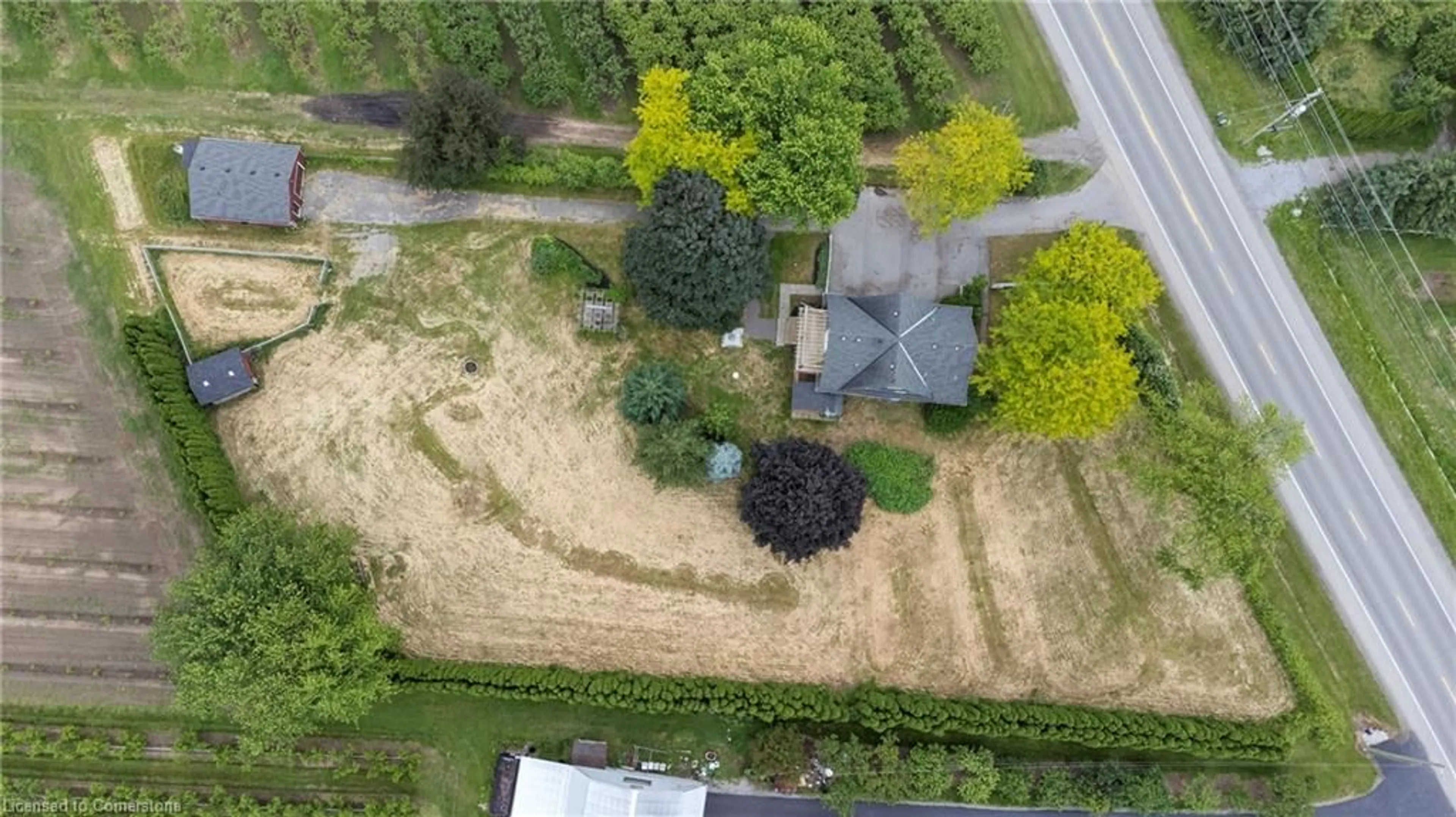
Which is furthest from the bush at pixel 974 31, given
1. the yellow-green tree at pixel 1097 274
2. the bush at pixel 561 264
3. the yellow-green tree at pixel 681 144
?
the bush at pixel 561 264

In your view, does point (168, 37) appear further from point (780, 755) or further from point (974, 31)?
point (780, 755)

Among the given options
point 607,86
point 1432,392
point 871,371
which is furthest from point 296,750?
point 1432,392

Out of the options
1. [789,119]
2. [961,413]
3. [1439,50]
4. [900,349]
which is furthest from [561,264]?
[1439,50]

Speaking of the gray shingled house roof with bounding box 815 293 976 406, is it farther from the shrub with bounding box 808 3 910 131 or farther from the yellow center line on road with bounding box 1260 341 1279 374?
the yellow center line on road with bounding box 1260 341 1279 374

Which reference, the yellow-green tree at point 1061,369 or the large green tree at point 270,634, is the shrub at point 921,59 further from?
the large green tree at point 270,634

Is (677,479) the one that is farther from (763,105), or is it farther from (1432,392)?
(1432,392)

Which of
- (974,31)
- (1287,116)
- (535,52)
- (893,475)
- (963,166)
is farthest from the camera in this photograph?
(1287,116)
